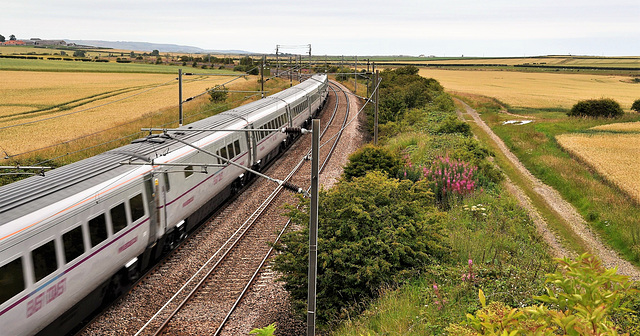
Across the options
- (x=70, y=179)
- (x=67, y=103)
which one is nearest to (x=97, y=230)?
(x=70, y=179)

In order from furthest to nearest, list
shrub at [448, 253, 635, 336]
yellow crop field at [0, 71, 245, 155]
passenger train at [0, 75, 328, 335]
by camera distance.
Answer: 1. yellow crop field at [0, 71, 245, 155]
2. passenger train at [0, 75, 328, 335]
3. shrub at [448, 253, 635, 336]

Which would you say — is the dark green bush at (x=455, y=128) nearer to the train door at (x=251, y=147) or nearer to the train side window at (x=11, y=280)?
the train door at (x=251, y=147)

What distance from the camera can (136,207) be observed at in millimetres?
12891

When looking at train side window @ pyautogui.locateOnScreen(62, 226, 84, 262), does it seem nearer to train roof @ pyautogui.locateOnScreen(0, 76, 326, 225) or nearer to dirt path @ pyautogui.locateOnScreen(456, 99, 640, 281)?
train roof @ pyautogui.locateOnScreen(0, 76, 326, 225)

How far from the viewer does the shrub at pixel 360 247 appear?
11.9 m

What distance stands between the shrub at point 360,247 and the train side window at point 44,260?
5.04 m

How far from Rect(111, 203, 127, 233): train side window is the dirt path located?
10.4 meters

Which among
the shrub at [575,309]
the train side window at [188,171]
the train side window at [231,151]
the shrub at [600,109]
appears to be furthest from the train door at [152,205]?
the shrub at [600,109]

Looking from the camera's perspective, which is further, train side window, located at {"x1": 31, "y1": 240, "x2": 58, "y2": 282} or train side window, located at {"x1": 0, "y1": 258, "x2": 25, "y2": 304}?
train side window, located at {"x1": 31, "y1": 240, "x2": 58, "y2": 282}

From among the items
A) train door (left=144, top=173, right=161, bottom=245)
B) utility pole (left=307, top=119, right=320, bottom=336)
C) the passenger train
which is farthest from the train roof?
utility pole (left=307, top=119, right=320, bottom=336)

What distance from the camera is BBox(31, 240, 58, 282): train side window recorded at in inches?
365

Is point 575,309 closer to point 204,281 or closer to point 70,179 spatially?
point 70,179

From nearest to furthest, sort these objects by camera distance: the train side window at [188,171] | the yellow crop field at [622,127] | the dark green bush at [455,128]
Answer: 1. the train side window at [188,171]
2. the dark green bush at [455,128]
3. the yellow crop field at [622,127]

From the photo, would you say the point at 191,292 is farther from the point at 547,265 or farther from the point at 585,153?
the point at 585,153
